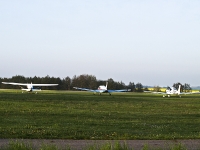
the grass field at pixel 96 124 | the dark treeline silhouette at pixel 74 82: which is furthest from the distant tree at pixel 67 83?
the grass field at pixel 96 124

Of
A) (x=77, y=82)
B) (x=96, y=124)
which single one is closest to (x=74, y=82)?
(x=77, y=82)

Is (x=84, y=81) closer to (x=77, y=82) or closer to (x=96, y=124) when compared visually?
(x=77, y=82)

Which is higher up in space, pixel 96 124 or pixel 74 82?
pixel 74 82

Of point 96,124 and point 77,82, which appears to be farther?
point 77,82

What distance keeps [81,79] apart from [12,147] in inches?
6343

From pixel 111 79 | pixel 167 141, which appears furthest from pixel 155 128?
pixel 111 79

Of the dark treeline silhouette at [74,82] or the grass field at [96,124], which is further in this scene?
the dark treeline silhouette at [74,82]

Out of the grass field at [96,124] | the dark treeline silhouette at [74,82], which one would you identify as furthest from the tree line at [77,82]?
the grass field at [96,124]

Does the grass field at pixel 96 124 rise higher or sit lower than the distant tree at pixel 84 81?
lower

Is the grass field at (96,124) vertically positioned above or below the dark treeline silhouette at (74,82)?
below

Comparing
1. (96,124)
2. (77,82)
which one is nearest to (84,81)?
(77,82)

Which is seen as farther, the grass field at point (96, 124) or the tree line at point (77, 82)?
the tree line at point (77, 82)

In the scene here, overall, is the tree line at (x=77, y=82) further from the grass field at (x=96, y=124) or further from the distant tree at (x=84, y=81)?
the grass field at (x=96, y=124)

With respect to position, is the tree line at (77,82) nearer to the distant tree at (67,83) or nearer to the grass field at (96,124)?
the distant tree at (67,83)
